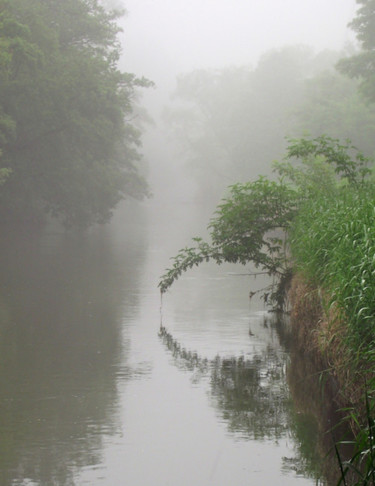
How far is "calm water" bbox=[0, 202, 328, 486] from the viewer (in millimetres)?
6777

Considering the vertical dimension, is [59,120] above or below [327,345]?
above

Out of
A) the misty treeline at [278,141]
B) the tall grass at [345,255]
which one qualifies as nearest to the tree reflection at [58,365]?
the misty treeline at [278,141]

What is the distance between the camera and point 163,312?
15.0 m

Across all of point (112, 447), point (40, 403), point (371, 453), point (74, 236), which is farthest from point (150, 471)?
point (74, 236)

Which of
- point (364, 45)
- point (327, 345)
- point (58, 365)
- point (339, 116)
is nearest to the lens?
point (327, 345)

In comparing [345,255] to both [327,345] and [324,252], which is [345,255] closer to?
[327,345]

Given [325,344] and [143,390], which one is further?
[143,390]

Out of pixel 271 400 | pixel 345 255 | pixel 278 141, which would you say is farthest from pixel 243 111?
pixel 271 400

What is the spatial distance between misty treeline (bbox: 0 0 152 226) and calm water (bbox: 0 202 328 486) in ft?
63.1

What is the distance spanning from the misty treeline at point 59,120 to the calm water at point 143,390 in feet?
63.1

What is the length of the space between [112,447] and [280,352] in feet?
15.4

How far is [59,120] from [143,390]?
29.3 metres

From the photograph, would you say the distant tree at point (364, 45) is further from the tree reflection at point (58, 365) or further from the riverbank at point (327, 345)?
the riverbank at point (327, 345)

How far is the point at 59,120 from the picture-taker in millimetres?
37312
